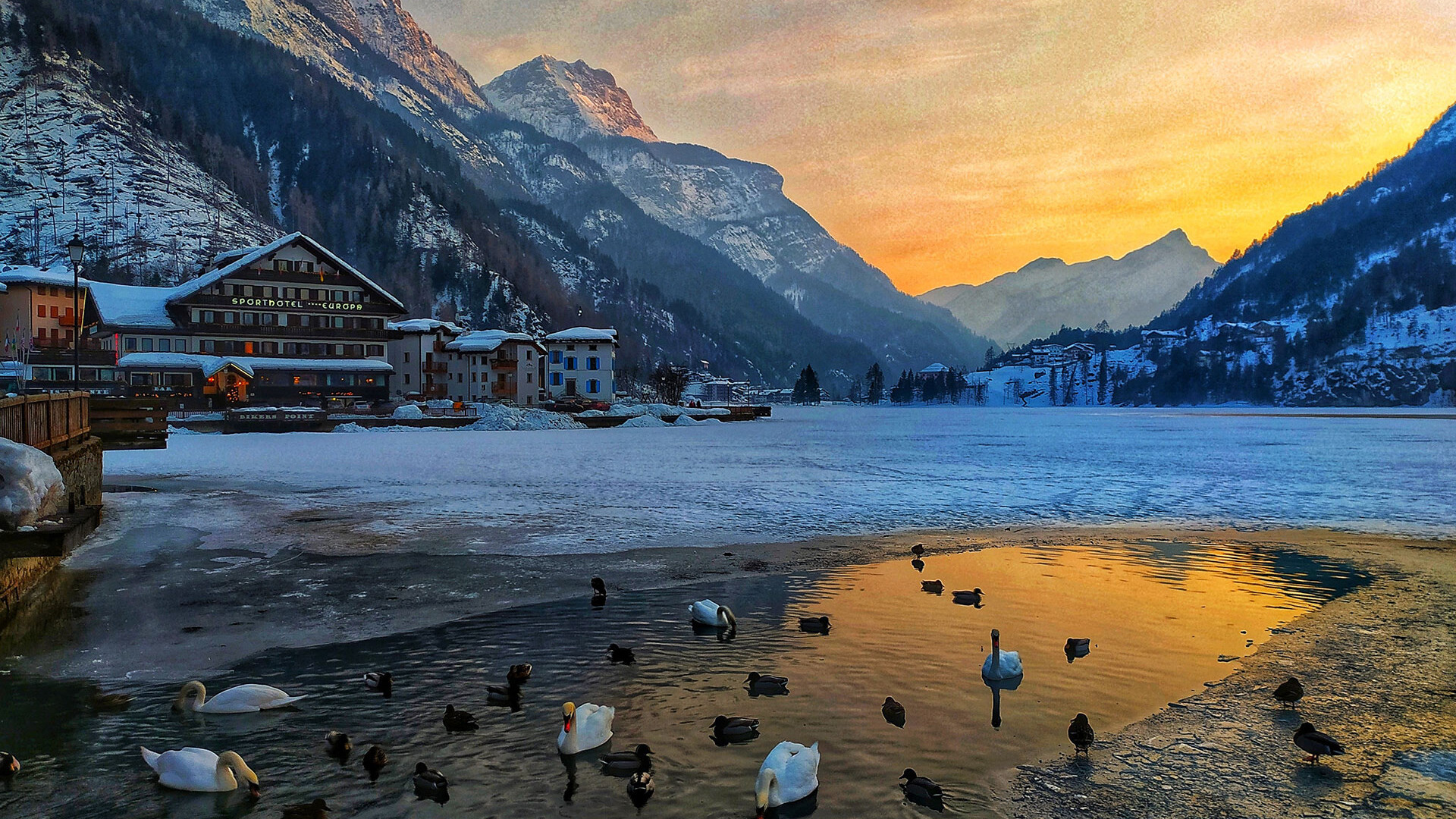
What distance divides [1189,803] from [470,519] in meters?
20.3

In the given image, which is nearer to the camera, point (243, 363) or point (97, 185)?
point (243, 363)

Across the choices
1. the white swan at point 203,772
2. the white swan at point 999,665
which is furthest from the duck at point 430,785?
the white swan at point 999,665

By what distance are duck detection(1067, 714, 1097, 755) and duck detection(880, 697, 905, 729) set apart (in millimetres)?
1747

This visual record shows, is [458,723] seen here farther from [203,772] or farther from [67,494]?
[67,494]

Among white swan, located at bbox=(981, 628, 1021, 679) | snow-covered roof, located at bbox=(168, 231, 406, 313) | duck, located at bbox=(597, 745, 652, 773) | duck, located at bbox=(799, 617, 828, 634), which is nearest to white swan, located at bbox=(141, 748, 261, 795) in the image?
duck, located at bbox=(597, 745, 652, 773)

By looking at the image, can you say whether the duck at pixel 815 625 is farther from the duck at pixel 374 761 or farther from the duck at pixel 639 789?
the duck at pixel 374 761

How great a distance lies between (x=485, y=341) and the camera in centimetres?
10650

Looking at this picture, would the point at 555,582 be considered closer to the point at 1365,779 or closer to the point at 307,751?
the point at 307,751

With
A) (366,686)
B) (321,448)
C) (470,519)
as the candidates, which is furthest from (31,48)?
(366,686)

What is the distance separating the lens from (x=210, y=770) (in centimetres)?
750

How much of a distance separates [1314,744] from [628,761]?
271 inches

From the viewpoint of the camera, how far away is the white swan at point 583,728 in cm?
823

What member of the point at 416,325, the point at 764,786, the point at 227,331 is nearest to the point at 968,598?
the point at 764,786

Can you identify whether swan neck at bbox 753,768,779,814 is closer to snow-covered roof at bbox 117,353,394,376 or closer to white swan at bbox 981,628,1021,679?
white swan at bbox 981,628,1021,679
